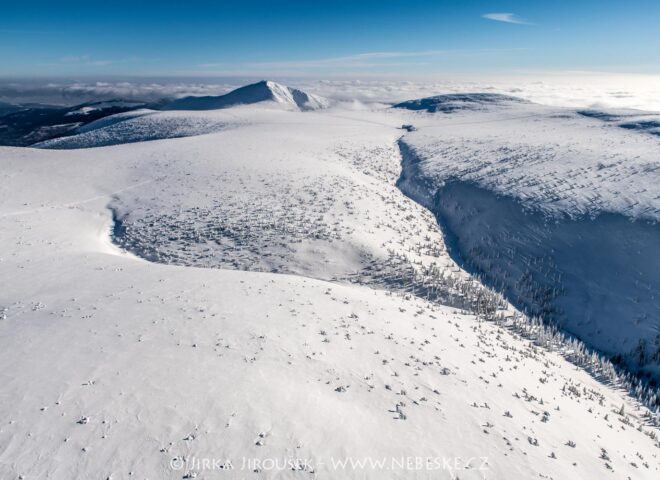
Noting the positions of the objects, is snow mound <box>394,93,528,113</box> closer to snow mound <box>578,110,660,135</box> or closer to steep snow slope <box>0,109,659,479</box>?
snow mound <box>578,110,660,135</box>

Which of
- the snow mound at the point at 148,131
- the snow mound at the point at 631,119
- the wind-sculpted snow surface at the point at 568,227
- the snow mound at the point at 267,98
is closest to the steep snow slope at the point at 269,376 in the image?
the wind-sculpted snow surface at the point at 568,227

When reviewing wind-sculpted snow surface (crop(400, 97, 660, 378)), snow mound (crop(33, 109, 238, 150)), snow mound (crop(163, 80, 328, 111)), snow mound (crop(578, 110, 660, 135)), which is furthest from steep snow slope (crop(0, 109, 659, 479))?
snow mound (crop(163, 80, 328, 111))

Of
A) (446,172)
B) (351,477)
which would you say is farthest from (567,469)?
(446,172)

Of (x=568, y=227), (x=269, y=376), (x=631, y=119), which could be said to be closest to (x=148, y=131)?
(x=568, y=227)

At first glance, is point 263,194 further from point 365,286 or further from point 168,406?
point 168,406

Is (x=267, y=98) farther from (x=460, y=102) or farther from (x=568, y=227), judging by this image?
(x=568, y=227)

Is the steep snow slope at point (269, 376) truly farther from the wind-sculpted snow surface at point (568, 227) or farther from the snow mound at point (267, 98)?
the snow mound at point (267, 98)
